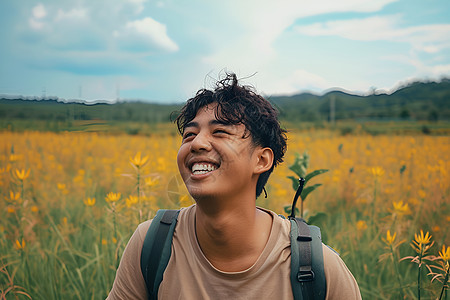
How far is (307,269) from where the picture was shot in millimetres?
1275

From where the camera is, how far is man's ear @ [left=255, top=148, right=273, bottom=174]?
1396 mm

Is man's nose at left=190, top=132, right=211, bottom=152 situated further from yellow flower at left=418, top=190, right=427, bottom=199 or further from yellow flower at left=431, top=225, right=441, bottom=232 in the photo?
yellow flower at left=418, top=190, right=427, bottom=199

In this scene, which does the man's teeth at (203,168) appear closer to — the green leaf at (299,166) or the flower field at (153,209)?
the flower field at (153,209)

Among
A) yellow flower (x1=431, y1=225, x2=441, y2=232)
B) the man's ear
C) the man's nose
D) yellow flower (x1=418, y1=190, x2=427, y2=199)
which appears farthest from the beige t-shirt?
yellow flower (x1=418, y1=190, x2=427, y2=199)

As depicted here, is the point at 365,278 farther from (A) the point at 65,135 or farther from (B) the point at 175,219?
(A) the point at 65,135

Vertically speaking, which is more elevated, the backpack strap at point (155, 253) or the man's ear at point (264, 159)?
the man's ear at point (264, 159)

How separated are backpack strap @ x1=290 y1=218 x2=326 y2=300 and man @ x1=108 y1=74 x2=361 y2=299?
0.03m

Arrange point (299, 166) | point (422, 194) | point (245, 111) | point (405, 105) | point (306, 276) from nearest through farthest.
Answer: point (306, 276)
point (245, 111)
point (299, 166)
point (422, 194)
point (405, 105)

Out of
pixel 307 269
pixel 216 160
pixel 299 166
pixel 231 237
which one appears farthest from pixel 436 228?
pixel 216 160

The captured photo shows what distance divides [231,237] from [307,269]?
0.30m

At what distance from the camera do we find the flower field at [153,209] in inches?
89.3

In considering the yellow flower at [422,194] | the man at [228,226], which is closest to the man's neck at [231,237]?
the man at [228,226]

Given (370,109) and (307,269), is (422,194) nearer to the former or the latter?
(307,269)

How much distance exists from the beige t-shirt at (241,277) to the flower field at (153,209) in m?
0.45
